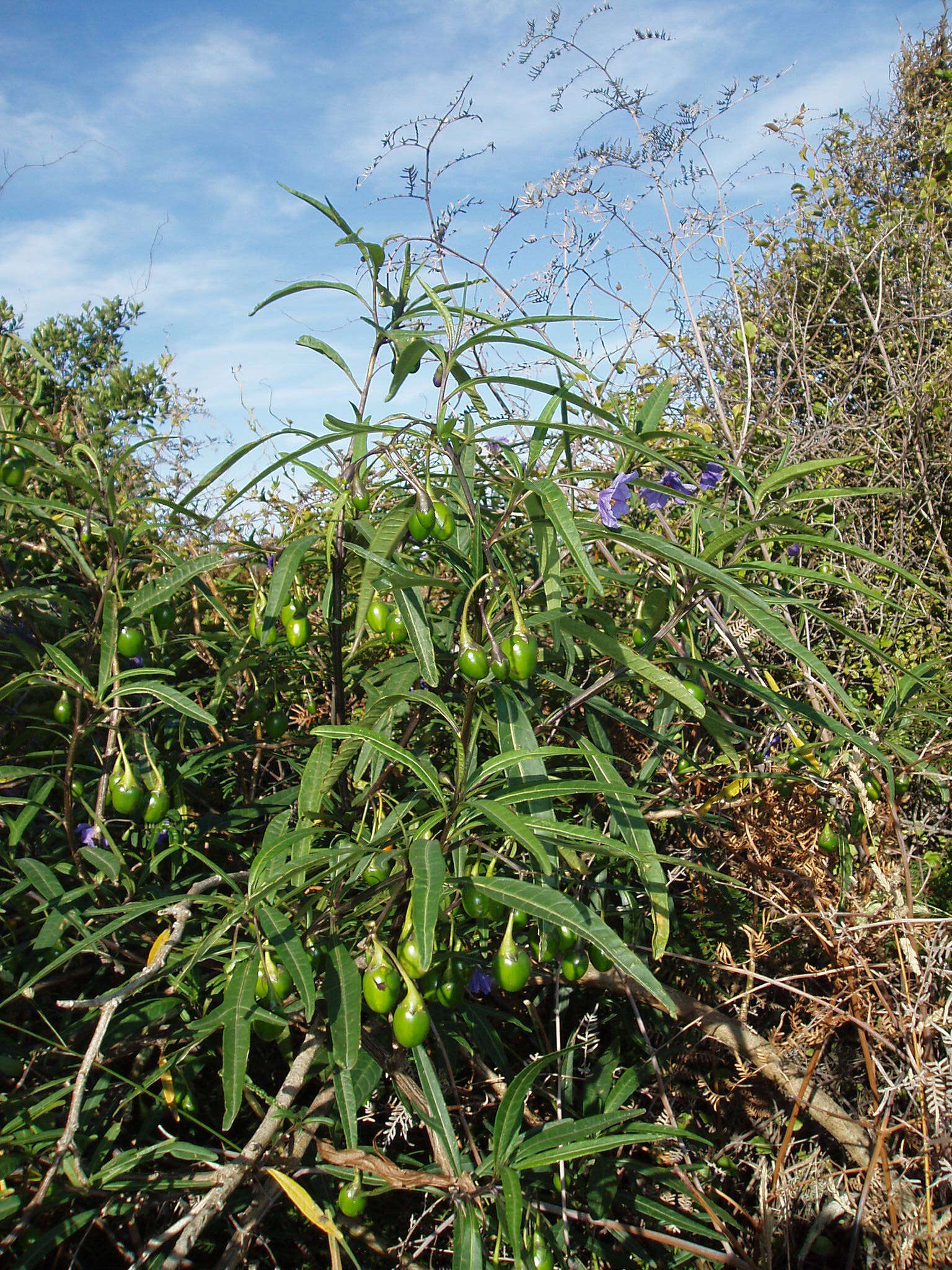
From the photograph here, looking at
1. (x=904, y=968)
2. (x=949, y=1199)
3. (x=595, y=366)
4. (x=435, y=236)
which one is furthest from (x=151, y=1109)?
(x=595, y=366)

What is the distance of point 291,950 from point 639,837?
54cm

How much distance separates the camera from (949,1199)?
5.80ft

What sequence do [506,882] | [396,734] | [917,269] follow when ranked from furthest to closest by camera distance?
[917,269] < [396,734] < [506,882]

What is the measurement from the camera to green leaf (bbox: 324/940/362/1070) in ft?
3.60

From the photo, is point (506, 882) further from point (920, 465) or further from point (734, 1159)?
point (920, 465)

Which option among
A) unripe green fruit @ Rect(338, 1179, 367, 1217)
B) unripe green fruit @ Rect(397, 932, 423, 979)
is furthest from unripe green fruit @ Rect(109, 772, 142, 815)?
unripe green fruit @ Rect(338, 1179, 367, 1217)

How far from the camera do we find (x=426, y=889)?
0.93 meters

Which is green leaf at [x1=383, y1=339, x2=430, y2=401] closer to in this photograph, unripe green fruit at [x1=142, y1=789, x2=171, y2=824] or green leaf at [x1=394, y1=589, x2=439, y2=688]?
green leaf at [x1=394, y1=589, x2=439, y2=688]

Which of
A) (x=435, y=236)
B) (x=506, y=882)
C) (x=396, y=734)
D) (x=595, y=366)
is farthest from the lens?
(x=595, y=366)

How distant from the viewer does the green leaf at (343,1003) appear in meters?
1.10

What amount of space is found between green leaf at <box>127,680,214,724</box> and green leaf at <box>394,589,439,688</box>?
355mm

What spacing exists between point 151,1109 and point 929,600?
3.61m

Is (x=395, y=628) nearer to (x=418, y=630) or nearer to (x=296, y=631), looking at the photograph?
(x=418, y=630)

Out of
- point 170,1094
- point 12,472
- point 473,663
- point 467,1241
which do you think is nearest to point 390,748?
point 473,663
